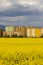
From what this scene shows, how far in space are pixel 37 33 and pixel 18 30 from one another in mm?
9585

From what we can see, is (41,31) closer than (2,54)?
No

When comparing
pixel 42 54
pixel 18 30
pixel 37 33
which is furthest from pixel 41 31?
pixel 42 54

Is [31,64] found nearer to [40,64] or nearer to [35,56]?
[40,64]

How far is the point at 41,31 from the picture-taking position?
64.9m

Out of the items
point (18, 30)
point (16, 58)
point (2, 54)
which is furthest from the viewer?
point (18, 30)

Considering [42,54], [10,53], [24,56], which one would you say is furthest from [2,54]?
[42,54]

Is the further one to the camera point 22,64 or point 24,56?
point 24,56

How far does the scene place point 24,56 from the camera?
993 centimetres

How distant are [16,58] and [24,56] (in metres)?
0.57

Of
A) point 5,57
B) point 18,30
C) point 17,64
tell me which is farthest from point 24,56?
point 18,30

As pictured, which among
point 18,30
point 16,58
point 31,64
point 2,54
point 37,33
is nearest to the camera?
point 31,64

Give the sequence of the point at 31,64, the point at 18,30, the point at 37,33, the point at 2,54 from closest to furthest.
A: the point at 31,64, the point at 2,54, the point at 37,33, the point at 18,30

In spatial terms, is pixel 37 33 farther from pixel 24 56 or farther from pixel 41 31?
pixel 24 56

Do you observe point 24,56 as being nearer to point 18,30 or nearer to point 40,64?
point 40,64
